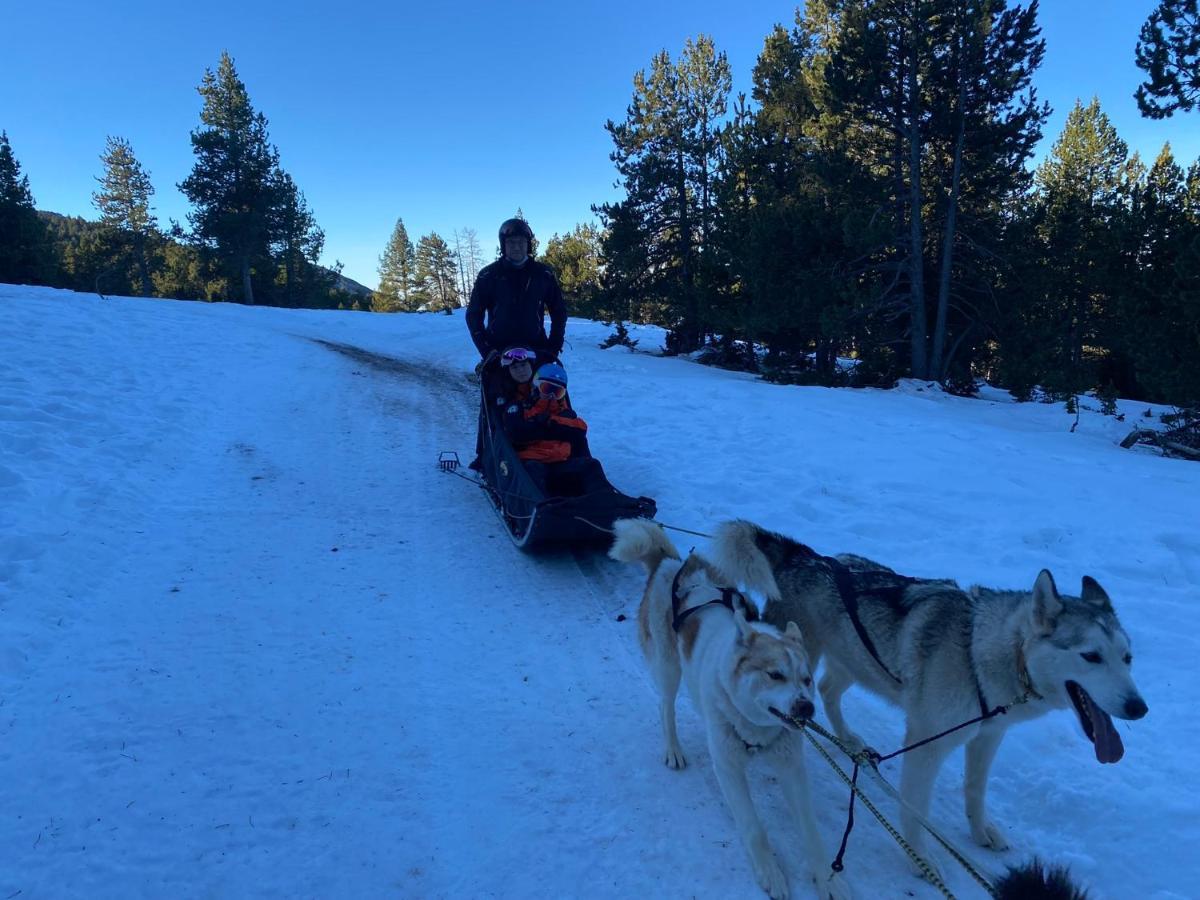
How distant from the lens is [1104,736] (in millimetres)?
2414

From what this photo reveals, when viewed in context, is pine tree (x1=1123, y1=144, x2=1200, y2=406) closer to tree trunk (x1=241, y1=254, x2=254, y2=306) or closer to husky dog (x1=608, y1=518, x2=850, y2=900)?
husky dog (x1=608, y1=518, x2=850, y2=900)

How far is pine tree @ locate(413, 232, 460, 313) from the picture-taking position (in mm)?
63656

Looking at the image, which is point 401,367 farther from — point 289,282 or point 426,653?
point 289,282

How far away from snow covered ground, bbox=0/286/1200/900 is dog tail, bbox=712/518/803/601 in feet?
3.39

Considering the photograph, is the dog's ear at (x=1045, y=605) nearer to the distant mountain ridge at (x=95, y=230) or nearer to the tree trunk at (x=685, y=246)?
the tree trunk at (x=685, y=246)

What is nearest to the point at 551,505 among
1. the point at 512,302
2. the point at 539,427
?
the point at 539,427

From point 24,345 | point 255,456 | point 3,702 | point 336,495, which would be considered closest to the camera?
point 3,702

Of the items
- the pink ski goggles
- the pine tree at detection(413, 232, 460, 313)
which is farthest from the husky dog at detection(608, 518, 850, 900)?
the pine tree at detection(413, 232, 460, 313)

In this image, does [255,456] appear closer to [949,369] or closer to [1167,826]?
[1167,826]

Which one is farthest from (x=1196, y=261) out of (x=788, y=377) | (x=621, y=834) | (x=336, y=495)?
(x=336, y=495)

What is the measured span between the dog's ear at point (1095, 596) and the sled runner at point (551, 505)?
3.29 meters

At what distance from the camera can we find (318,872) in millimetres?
2670

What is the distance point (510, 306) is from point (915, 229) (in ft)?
38.6

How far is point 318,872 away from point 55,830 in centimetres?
120
